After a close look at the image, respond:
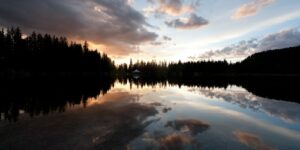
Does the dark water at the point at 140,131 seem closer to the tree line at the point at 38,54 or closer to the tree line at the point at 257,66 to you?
the tree line at the point at 38,54

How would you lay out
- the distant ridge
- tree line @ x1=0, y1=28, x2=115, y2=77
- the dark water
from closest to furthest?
the dark water
tree line @ x1=0, y1=28, x2=115, y2=77
the distant ridge

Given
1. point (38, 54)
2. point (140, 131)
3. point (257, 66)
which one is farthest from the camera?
point (257, 66)

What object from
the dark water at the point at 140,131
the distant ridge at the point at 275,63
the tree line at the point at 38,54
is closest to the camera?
the dark water at the point at 140,131

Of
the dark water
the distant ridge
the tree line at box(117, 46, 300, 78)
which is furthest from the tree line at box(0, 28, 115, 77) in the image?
the distant ridge

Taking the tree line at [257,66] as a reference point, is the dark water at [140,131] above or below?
below

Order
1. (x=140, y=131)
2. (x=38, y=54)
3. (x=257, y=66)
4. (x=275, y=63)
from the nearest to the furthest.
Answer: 1. (x=140, y=131)
2. (x=38, y=54)
3. (x=275, y=63)
4. (x=257, y=66)

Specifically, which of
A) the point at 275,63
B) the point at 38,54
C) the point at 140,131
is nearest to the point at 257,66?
the point at 275,63

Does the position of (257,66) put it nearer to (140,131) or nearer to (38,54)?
(38,54)

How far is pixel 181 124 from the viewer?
1235 cm

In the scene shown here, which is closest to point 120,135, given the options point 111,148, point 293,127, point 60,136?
point 111,148

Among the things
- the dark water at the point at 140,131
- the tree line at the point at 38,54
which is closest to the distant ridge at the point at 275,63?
the tree line at the point at 38,54

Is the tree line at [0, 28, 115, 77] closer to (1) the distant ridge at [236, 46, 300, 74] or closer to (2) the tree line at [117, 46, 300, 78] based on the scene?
(2) the tree line at [117, 46, 300, 78]

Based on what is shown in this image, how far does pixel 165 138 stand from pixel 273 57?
20374cm

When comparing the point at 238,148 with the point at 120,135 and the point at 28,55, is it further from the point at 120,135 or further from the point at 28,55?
the point at 28,55
